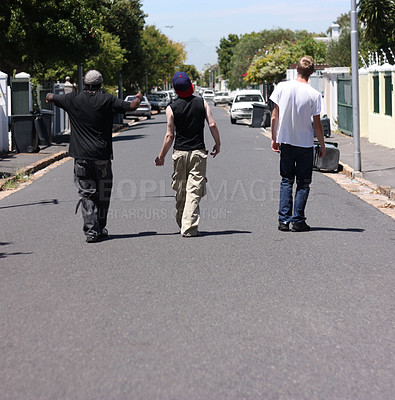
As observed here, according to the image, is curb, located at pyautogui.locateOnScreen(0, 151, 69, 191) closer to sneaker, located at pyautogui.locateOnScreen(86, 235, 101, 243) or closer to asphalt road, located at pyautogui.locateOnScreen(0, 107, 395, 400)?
asphalt road, located at pyautogui.locateOnScreen(0, 107, 395, 400)

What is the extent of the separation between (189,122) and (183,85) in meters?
0.41

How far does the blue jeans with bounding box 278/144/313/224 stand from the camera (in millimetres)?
8867

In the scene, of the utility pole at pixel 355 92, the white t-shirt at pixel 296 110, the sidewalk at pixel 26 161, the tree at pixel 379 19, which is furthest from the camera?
the tree at pixel 379 19

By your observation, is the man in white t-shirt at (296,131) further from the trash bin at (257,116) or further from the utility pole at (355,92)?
the trash bin at (257,116)

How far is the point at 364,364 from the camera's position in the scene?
14.9 ft

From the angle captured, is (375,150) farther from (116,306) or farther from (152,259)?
(116,306)

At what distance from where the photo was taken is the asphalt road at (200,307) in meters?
4.30

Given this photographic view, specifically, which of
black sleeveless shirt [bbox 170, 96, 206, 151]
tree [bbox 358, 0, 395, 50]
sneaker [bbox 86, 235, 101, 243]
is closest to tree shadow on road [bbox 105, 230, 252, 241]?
sneaker [bbox 86, 235, 101, 243]

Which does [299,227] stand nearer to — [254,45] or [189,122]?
[189,122]

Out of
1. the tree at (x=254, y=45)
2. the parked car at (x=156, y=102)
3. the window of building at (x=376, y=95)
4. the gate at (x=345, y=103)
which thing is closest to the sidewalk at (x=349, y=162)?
the window of building at (x=376, y=95)

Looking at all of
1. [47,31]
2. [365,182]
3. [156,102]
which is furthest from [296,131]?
[156,102]

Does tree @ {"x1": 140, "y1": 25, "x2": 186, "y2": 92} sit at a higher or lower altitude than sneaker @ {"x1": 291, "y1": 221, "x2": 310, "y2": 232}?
higher

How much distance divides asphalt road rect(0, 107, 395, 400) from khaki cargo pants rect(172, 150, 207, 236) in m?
0.22

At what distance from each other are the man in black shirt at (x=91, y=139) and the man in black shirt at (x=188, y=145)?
24.7 inches
